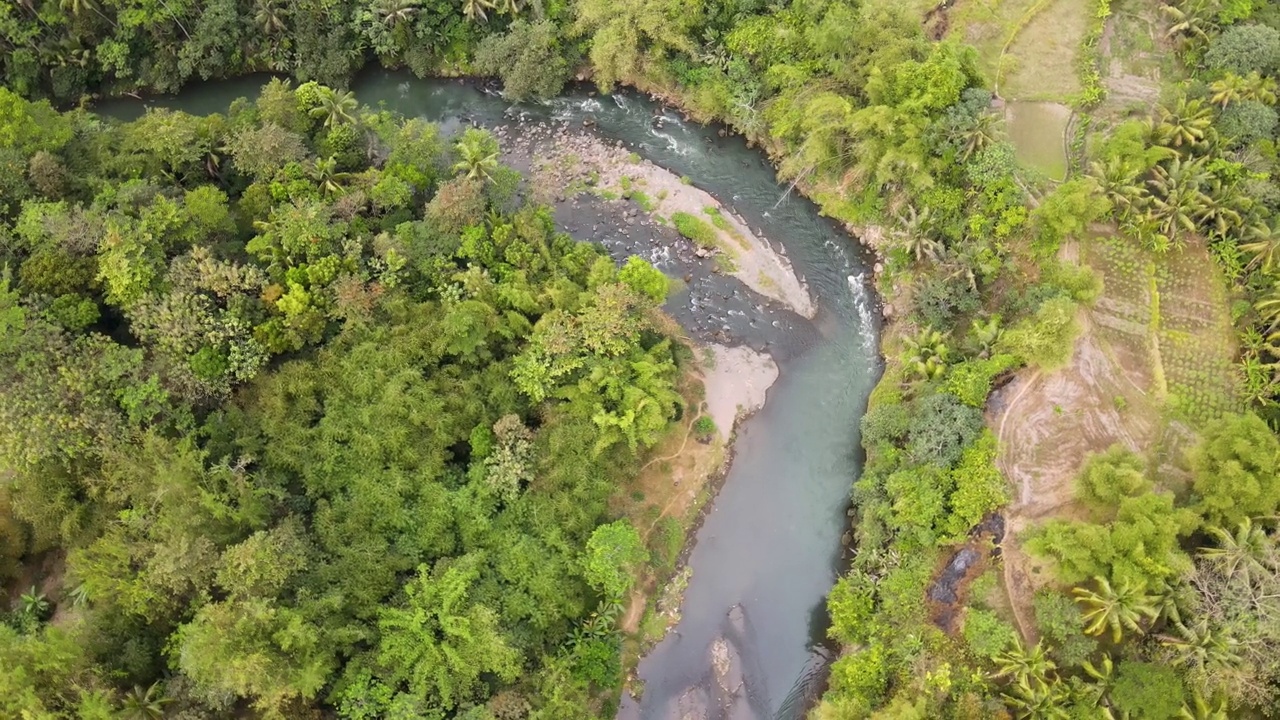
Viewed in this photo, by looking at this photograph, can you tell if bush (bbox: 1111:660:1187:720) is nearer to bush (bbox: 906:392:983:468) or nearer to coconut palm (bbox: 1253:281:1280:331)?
bush (bbox: 906:392:983:468)

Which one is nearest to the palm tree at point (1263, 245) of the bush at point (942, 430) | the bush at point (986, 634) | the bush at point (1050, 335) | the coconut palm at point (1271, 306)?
the coconut palm at point (1271, 306)

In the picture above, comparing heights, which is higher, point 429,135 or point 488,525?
point 429,135

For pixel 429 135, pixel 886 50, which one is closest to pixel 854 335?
pixel 886 50

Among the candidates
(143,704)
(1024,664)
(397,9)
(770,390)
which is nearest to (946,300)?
(770,390)

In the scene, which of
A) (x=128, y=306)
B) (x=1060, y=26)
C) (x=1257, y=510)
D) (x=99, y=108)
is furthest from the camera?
(x=99, y=108)

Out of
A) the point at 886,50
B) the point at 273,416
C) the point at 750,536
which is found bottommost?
the point at 750,536

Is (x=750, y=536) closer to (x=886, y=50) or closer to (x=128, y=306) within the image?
(x=886, y=50)
